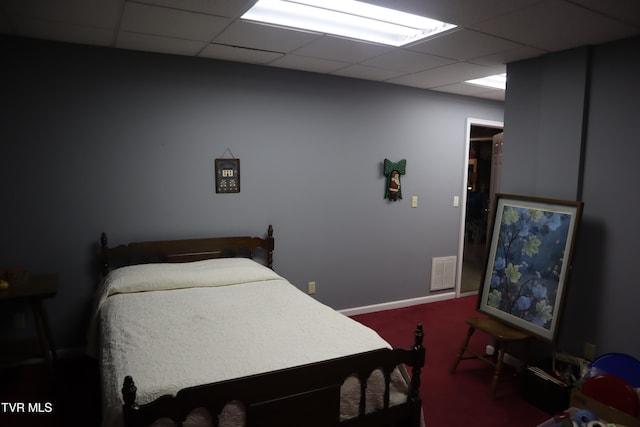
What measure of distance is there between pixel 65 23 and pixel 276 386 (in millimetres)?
2434

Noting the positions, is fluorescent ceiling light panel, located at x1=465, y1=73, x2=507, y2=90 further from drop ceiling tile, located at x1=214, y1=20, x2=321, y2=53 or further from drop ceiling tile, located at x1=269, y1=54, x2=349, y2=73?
drop ceiling tile, located at x1=214, y1=20, x2=321, y2=53

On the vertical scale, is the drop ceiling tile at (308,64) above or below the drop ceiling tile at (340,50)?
above

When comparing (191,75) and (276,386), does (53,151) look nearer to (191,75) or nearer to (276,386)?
(191,75)

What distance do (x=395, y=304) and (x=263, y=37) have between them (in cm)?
299

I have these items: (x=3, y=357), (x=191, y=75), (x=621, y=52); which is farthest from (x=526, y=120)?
(x=3, y=357)

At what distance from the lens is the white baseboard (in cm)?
415

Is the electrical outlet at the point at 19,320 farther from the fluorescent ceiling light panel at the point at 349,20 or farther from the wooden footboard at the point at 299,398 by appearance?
the fluorescent ceiling light panel at the point at 349,20

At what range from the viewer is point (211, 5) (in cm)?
213

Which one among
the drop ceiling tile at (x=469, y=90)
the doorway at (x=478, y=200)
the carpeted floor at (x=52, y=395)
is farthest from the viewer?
the doorway at (x=478, y=200)

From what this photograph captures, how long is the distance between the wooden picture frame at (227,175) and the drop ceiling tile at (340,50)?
1.06 m

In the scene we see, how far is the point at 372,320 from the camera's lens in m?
4.03

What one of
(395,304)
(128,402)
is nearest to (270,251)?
(395,304)

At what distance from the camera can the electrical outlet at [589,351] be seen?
2677 millimetres

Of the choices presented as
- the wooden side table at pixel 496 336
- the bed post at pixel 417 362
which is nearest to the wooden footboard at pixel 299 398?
the bed post at pixel 417 362
